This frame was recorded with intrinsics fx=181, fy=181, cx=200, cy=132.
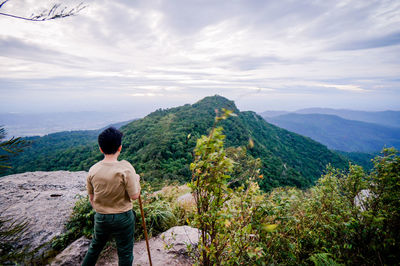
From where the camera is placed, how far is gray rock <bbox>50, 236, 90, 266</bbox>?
3.45 m

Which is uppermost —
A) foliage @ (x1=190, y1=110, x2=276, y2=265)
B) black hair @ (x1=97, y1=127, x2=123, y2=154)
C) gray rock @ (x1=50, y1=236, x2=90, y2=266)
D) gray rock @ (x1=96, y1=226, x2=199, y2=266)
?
black hair @ (x1=97, y1=127, x2=123, y2=154)

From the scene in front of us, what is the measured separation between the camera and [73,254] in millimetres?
3582

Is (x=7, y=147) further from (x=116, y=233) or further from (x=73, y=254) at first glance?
(x=73, y=254)

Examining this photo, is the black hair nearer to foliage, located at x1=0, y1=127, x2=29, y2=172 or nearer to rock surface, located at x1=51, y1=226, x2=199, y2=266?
foliage, located at x1=0, y1=127, x2=29, y2=172

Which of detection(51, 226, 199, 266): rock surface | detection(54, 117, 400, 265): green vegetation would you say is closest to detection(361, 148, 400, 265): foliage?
detection(54, 117, 400, 265): green vegetation

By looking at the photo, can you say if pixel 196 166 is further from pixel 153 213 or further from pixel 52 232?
pixel 52 232

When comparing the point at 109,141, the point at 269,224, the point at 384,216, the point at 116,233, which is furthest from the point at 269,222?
the point at 109,141

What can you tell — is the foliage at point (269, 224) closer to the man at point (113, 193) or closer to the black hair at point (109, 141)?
the man at point (113, 193)

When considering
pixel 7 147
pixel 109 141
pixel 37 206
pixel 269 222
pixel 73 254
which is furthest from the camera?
pixel 37 206

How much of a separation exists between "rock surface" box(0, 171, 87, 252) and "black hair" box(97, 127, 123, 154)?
98.4 inches

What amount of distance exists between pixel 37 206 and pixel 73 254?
252 centimetres

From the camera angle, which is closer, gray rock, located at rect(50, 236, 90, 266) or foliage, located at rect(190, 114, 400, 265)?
foliage, located at rect(190, 114, 400, 265)

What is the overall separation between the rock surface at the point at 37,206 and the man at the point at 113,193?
185cm

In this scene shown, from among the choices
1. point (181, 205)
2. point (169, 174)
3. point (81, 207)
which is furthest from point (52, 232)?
point (169, 174)
